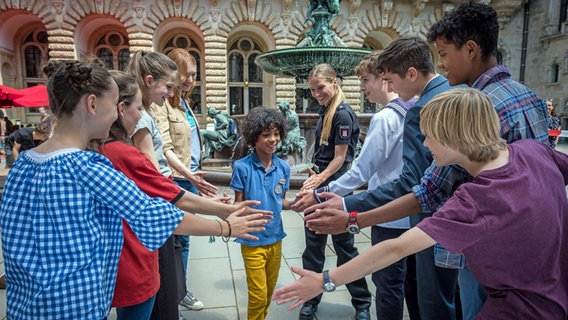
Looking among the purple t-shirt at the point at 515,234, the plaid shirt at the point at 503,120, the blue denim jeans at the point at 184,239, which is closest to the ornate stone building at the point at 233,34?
the blue denim jeans at the point at 184,239

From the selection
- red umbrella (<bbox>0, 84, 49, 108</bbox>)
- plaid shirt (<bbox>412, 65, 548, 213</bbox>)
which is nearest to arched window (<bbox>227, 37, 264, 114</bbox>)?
red umbrella (<bbox>0, 84, 49, 108</bbox>)

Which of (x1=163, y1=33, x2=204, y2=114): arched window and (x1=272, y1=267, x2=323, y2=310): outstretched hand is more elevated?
(x1=163, y1=33, x2=204, y2=114): arched window

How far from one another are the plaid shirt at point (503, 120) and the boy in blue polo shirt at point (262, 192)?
112cm

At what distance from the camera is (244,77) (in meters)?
22.1

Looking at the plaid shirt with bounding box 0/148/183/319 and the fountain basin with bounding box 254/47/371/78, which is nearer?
the plaid shirt with bounding box 0/148/183/319

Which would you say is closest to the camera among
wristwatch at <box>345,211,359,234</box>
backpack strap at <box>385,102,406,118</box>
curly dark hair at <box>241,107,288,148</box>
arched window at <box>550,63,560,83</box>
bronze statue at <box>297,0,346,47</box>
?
wristwatch at <box>345,211,359,234</box>

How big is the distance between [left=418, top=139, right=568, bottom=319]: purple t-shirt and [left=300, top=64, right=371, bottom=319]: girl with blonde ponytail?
1.58 m

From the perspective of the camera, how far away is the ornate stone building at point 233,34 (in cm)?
1845

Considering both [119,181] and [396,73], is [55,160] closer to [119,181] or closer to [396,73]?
[119,181]

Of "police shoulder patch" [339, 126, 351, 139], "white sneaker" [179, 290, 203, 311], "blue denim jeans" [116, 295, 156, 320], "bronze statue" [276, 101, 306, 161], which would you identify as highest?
"police shoulder patch" [339, 126, 351, 139]

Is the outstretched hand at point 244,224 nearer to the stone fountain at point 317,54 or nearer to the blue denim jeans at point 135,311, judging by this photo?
the blue denim jeans at point 135,311

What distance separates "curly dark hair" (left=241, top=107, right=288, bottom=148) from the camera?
2598 millimetres

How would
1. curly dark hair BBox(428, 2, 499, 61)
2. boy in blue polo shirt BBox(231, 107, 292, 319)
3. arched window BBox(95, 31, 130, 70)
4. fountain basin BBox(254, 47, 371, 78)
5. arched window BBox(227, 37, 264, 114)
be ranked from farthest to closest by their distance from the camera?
arched window BBox(227, 37, 264, 114) → arched window BBox(95, 31, 130, 70) → fountain basin BBox(254, 47, 371, 78) → boy in blue polo shirt BBox(231, 107, 292, 319) → curly dark hair BBox(428, 2, 499, 61)

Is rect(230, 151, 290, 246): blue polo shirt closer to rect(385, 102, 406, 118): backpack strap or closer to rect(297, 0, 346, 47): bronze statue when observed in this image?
rect(385, 102, 406, 118): backpack strap
